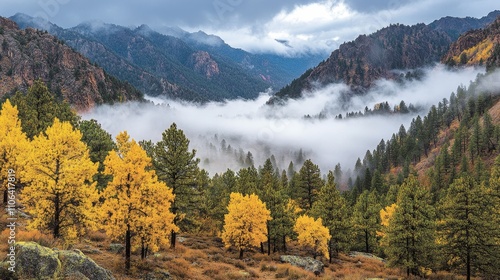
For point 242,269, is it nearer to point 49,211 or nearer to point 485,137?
point 49,211

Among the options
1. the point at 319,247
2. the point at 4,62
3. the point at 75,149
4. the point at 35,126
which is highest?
the point at 4,62

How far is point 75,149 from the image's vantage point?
24.2 metres

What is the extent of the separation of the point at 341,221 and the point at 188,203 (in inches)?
937

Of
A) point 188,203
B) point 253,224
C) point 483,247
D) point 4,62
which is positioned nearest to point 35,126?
point 188,203

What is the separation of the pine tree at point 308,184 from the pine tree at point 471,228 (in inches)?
1041

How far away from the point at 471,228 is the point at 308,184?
29.7 m

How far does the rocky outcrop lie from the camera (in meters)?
15.5

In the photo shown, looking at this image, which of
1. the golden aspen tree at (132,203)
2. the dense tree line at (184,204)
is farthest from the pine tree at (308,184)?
the golden aspen tree at (132,203)

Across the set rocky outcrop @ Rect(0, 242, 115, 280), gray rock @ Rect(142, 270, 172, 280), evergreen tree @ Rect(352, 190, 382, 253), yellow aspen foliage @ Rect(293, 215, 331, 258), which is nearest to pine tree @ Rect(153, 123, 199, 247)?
gray rock @ Rect(142, 270, 172, 280)

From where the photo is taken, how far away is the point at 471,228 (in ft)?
111

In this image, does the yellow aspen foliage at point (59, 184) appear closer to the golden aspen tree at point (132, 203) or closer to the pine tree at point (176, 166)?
the golden aspen tree at point (132, 203)

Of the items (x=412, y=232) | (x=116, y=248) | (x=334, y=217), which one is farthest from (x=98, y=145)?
(x=412, y=232)

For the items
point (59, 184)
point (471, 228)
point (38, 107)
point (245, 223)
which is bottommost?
point (245, 223)

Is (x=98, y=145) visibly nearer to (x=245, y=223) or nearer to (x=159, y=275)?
(x=245, y=223)
